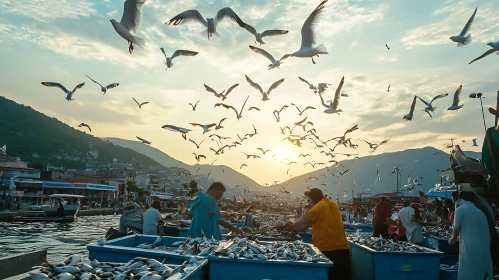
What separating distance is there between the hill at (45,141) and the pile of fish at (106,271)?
94.1m

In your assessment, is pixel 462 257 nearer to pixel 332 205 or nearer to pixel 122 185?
pixel 332 205

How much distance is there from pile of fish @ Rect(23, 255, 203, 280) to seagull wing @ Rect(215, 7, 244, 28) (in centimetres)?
861

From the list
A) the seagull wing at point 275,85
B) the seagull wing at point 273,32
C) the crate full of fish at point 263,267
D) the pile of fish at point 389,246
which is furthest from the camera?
the seagull wing at point 275,85

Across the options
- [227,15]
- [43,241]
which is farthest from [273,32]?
[43,241]

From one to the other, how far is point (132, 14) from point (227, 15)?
9.04 ft

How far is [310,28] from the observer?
11.1m

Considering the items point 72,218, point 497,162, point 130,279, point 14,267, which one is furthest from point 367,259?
point 72,218

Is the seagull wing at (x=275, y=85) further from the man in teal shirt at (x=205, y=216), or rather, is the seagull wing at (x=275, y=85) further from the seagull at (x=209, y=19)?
the man in teal shirt at (x=205, y=216)

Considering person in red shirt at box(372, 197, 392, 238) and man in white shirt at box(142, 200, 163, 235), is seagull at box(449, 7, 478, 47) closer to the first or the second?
person in red shirt at box(372, 197, 392, 238)

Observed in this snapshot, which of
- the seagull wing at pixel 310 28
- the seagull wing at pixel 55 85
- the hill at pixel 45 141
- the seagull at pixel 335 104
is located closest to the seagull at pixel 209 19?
the seagull wing at pixel 310 28

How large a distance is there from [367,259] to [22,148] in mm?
124489

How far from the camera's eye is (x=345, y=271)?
5359 millimetres

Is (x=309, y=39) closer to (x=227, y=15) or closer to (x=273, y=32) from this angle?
(x=273, y=32)

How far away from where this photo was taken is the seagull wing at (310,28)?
34.5 ft
